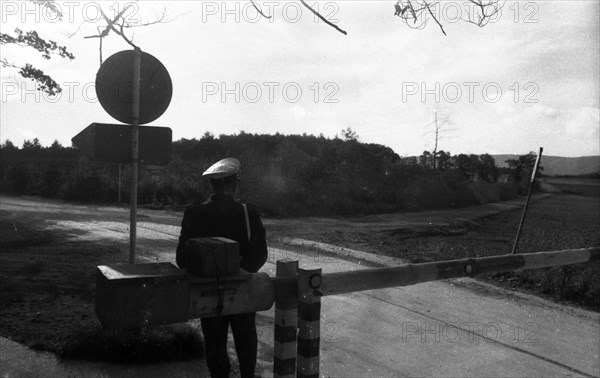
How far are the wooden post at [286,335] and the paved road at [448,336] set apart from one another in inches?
67.9

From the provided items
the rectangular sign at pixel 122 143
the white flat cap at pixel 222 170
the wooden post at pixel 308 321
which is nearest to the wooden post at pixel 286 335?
the wooden post at pixel 308 321

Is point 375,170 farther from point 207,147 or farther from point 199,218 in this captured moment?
point 199,218

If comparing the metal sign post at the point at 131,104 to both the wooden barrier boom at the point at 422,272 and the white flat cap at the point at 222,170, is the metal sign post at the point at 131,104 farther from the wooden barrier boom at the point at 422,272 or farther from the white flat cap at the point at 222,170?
the wooden barrier boom at the point at 422,272

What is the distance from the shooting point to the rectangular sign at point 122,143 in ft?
14.4

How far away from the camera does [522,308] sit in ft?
22.8

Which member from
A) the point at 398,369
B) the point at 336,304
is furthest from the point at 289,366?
the point at 336,304

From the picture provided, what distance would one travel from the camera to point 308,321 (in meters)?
2.76

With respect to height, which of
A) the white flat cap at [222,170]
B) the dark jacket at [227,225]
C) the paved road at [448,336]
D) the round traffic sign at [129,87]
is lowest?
the paved road at [448,336]

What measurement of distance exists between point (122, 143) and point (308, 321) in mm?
2544

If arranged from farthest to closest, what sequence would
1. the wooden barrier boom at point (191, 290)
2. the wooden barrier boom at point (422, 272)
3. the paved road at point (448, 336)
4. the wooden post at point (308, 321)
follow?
1. the paved road at point (448, 336)
2. the wooden barrier boom at point (422, 272)
3. the wooden post at point (308, 321)
4. the wooden barrier boom at point (191, 290)

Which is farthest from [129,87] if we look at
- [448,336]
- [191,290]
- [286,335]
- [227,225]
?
[448,336]

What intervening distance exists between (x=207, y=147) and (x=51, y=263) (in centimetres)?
4061

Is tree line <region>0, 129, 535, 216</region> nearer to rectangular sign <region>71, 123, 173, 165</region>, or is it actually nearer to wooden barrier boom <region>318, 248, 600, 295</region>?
rectangular sign <region>71, 123, 173, 165</region>

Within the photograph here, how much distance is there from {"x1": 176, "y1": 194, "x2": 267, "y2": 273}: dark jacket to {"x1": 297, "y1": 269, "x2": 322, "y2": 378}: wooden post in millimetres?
1006
